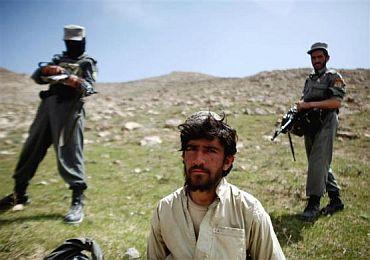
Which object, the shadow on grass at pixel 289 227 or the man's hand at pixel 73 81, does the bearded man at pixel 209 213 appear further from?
the man's hand at pixel 73 81

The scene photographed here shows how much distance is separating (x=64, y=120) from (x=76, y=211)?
1267 mm

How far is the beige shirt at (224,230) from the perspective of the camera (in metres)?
2.26

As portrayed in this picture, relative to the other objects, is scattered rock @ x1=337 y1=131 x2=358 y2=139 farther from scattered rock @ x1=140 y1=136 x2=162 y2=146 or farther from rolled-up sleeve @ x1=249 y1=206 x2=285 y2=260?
rolled-up sleeve @ x1=249 y1=206 x2=285 y2=260

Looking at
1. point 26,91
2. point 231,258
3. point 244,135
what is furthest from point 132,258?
point 26,91

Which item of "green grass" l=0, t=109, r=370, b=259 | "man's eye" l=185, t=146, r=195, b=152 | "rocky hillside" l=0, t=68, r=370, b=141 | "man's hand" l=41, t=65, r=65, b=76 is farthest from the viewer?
"rocky hillside" l=0, t=68, r=370, b=141

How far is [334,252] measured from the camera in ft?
12.4

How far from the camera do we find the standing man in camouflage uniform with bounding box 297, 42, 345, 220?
15.0 ft

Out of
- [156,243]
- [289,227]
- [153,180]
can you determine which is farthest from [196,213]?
[153,180]

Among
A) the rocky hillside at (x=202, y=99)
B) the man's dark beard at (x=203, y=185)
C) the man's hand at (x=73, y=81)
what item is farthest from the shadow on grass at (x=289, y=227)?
the rocky hillside at (x=202, y=99)

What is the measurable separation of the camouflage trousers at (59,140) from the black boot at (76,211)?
125mm

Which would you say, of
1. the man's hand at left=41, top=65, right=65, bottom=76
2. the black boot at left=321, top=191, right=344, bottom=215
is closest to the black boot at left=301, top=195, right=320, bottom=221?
the black boot at left=321, top=191, right=344, bottom=215

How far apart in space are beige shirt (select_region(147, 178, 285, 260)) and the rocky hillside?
921 cm

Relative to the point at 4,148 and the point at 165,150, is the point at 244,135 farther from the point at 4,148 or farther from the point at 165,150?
the point at 4,148

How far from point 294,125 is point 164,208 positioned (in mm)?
3146
